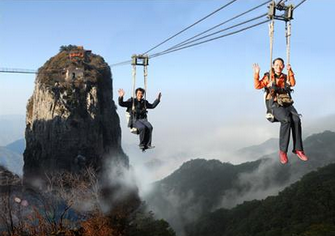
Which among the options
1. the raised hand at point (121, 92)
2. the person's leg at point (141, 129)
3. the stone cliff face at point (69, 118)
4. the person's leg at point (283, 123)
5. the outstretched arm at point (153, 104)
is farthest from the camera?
the stone cliff face at point (69, 118)

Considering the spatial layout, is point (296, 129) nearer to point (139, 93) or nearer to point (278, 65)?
point (278, 65)

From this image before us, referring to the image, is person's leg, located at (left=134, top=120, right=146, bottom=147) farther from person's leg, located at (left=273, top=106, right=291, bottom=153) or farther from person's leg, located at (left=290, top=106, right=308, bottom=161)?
person's leg, located at (left=290, top=106, right=308, bottom=161)

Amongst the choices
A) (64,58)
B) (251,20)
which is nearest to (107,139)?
(64,58)

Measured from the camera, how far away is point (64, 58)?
7850cm

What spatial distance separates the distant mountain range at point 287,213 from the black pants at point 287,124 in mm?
70224

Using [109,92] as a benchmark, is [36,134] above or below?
below

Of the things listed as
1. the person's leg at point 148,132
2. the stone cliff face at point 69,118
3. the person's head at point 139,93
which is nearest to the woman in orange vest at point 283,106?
the person's leg at point 148,132

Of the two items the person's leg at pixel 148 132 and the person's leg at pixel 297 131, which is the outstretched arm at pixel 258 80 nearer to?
the person's leg at pixel 297 131

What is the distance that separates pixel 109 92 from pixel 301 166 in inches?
5640

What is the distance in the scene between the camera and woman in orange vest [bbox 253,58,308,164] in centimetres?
771

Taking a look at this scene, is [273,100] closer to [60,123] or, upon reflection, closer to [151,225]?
[151,225]

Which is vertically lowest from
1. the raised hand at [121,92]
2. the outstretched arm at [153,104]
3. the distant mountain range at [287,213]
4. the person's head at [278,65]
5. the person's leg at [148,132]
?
the distant mountain range at [287,213]

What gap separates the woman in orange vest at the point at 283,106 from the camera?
7711 mm

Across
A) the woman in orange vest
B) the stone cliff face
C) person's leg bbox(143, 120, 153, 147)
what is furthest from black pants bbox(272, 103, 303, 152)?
the stone cliff face
